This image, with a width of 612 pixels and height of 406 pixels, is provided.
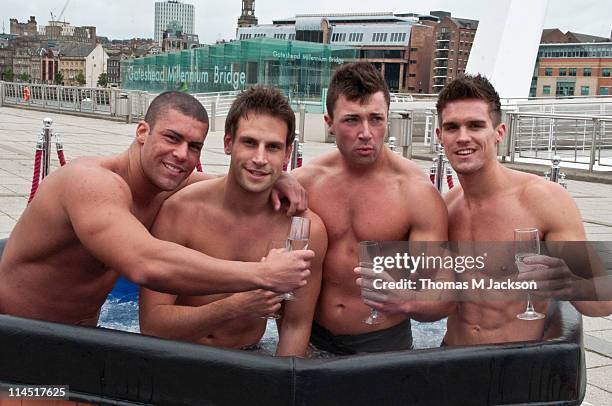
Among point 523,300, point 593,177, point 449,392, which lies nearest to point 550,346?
point 523,300

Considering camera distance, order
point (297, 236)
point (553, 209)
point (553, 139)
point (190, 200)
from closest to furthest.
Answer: point (297, 236)
point (553, 209)
point (190, 200)
point (553, 139)

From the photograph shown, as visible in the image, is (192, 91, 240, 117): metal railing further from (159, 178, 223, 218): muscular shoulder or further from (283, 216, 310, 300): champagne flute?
(283, 216, 310, 300): champagne flute

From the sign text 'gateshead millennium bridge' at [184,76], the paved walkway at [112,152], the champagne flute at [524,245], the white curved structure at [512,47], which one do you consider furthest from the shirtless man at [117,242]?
the sign text 'gateshead millennium bridge' at [184,76]

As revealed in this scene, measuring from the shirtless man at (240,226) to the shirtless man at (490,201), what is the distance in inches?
28.0

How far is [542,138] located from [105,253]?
17382 mm

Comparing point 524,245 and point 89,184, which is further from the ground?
point 89,184

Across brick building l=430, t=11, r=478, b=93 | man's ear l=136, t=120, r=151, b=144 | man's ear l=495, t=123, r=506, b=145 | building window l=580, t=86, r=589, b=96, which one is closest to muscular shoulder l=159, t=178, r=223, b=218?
man's ear l=136, t=120, r=151, b=144

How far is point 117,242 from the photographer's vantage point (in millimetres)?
2801

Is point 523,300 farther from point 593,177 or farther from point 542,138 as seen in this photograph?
point 542,138

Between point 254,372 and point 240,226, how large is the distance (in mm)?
822

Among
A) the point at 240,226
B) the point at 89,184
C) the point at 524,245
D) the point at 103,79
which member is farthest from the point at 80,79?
the point at 524,245

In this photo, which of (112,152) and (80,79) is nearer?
(112,152)

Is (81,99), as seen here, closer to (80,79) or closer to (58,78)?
(58,78)

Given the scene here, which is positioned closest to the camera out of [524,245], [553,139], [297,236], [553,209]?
[297,236]
